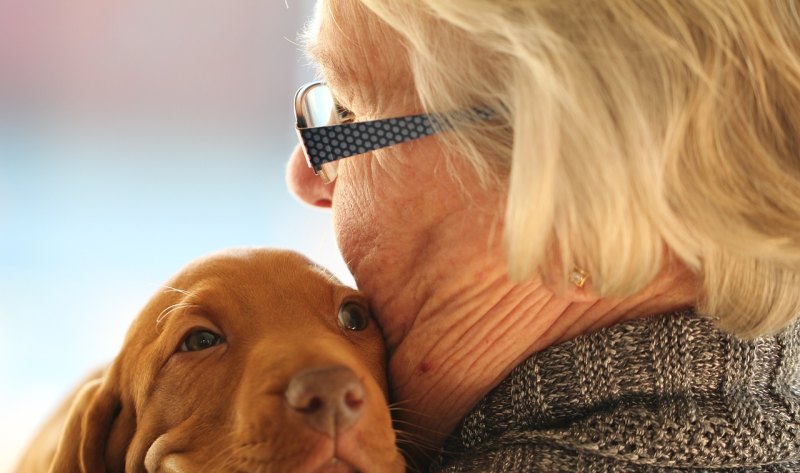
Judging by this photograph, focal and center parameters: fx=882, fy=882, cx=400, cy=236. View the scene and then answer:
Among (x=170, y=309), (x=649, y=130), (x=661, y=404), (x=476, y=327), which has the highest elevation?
(x=649, y=130)

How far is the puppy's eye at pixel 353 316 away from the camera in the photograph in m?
1.39

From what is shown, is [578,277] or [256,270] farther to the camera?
[256,270]

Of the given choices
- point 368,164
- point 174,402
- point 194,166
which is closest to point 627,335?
point 368,164

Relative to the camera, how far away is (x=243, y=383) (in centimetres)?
119

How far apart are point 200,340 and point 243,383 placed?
0.15m

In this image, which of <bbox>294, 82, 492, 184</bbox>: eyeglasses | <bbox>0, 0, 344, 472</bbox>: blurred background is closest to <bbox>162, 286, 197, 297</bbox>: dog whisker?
<bbox>294, 82, 492, 184</bbox>: eyeglasses

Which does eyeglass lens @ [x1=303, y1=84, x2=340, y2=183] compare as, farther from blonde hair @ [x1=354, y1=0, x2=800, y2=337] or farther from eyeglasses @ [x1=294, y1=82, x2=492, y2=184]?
blonde hair @ [x1=354, y1=0, x2=800, y2=337]

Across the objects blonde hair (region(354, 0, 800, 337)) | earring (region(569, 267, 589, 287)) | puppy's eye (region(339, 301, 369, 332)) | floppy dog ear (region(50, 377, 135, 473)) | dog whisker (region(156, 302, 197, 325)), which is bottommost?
floppy dog ear (region(50, 377, 135, 473))

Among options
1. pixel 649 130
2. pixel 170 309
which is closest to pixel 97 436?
pixel 170 309

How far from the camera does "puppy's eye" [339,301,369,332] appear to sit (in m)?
1.39

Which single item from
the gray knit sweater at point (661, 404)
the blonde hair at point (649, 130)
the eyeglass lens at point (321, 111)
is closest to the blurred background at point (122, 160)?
the eyeglass lens at point (321, 111)

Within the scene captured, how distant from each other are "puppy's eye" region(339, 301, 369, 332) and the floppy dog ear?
35 cm

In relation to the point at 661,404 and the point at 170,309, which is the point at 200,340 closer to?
the point at 170,309

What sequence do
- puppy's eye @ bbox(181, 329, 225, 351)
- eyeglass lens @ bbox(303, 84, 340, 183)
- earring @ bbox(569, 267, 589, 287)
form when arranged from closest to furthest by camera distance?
earring @ bbox(569, 267, 589, 287) < puppy's eye @ bbox(181, 329, 225, 351) < eyeglass lens @ bbox(303, 84, 340, 183)
